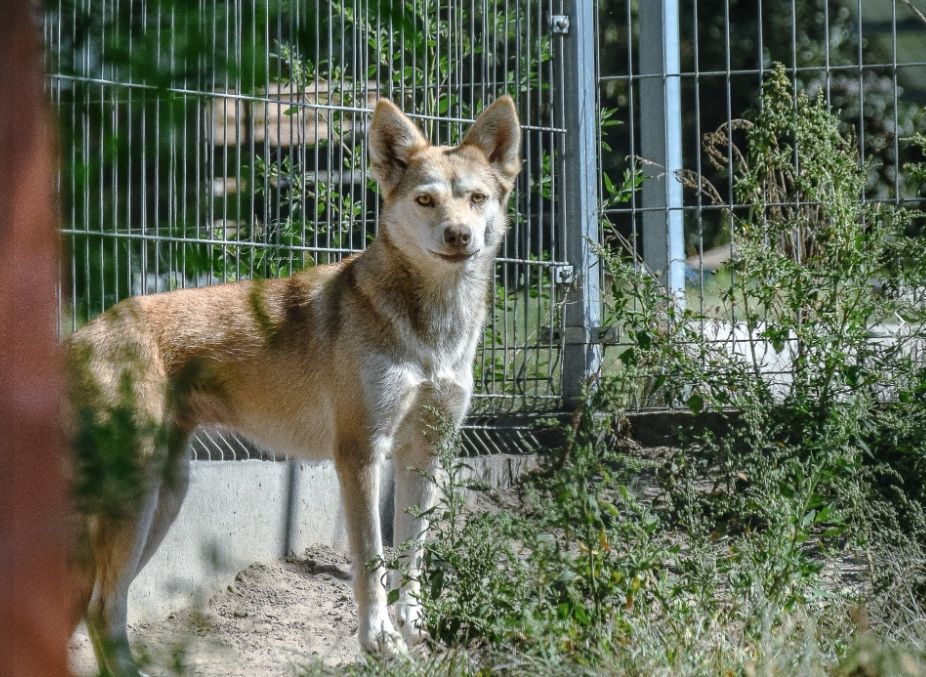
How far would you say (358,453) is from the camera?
4.64m

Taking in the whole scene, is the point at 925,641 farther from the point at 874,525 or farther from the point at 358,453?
the point at 358,453

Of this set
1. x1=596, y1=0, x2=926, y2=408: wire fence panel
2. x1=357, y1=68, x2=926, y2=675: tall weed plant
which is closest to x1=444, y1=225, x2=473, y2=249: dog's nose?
x1=357, y1=68, x2=926, y2=675: tall weed plant

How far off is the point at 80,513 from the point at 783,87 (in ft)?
15.8

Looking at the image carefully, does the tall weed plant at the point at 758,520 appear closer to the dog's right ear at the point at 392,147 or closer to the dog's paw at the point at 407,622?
the dog's paw at the point at 407,622

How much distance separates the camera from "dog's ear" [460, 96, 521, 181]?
17.4ft

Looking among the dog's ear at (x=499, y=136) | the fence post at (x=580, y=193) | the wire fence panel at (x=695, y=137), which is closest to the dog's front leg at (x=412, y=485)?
the dog's ear at (x=499, y=136)

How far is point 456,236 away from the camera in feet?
15.9

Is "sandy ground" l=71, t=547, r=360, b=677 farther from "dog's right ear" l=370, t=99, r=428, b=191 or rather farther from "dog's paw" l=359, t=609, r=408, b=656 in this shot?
"dog's right ear" l=370, t=99, r=428, b=191

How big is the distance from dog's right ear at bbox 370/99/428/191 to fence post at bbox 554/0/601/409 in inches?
70.9

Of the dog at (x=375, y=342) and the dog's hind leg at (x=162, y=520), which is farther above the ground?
the dog at (x=375, y=342)

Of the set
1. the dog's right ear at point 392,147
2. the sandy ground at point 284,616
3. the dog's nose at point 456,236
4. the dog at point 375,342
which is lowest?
the sandy ground at point 284,616

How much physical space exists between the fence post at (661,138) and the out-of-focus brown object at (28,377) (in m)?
5.74

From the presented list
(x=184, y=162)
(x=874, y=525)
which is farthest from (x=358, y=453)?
(x=184, y=162)

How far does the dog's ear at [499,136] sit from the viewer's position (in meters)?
5.29
